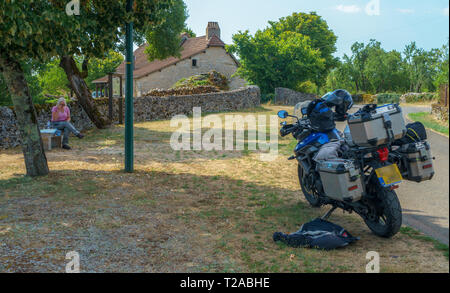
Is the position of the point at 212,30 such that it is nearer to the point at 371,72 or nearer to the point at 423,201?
the point at 371,72

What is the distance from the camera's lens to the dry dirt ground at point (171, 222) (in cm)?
445

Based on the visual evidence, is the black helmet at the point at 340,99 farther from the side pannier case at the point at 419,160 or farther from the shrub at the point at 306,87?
the shrub at the point at 306,87

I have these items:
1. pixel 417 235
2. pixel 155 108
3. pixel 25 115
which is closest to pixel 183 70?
pixel 155 108

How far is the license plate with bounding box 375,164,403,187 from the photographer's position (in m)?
4.62

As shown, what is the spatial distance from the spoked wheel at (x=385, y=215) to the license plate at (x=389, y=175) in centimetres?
15

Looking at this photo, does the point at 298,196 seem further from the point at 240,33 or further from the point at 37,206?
the point at 240,33

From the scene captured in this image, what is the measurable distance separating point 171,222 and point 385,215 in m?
2.78

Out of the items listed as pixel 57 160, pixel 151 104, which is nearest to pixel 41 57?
pixel 57 160

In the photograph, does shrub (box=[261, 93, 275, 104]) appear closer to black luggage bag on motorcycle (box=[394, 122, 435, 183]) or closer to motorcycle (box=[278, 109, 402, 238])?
motorcycle (box=[278, 109, 402, 238])

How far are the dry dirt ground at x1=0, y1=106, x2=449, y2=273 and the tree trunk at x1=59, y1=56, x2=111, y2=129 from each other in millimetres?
7499

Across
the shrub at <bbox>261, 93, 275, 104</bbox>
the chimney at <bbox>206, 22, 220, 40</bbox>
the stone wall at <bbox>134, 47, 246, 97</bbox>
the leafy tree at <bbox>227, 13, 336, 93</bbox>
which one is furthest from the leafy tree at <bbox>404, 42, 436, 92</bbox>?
the chimney at <bbox>206, 22, 220, 40</bbox>

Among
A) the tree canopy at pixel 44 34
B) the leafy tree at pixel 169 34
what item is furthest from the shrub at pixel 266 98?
the tree canopy at pixel 44 34

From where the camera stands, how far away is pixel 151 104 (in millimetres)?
26375
